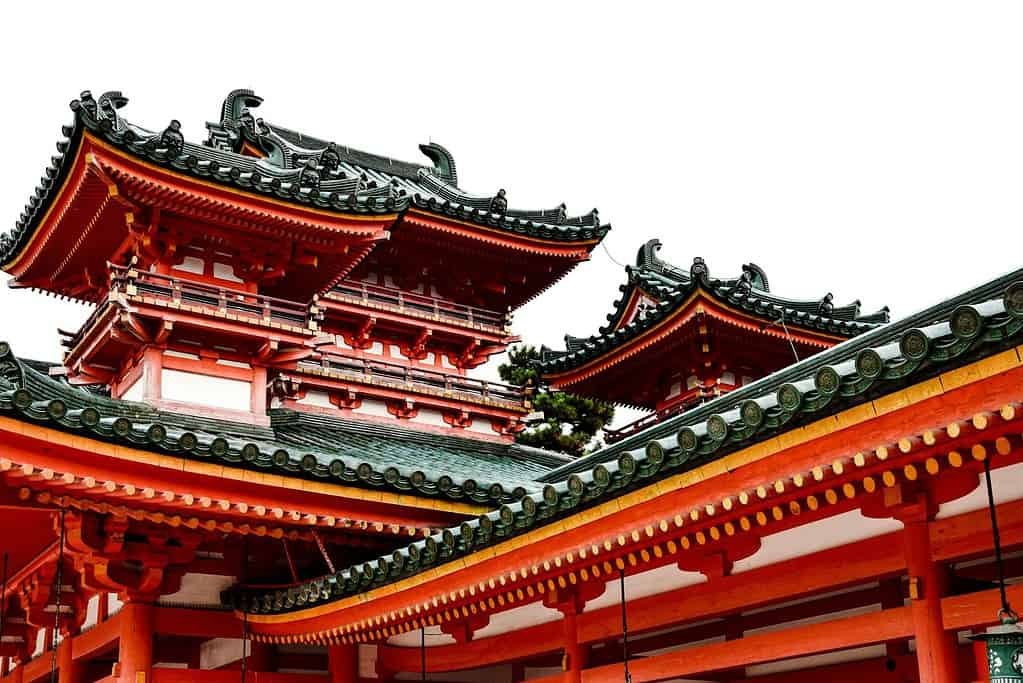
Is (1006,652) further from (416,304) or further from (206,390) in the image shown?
(416,304)

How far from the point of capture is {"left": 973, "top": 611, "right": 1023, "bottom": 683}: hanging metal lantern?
5.68 meters

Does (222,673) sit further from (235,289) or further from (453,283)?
(453,283)

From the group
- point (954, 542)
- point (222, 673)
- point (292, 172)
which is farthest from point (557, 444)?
point (954, 542)

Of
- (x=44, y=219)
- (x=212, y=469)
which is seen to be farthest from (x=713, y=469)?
(x=44, y=219)

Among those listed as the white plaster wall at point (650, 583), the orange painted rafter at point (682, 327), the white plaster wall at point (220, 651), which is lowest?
the white plaster wall at point (220, 651)

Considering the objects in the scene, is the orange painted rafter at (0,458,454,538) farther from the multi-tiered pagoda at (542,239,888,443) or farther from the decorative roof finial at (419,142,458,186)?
the decorative roof finial at (419,142,458,186)

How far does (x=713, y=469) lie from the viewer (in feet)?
22.6

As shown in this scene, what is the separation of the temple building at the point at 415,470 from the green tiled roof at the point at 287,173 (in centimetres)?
6

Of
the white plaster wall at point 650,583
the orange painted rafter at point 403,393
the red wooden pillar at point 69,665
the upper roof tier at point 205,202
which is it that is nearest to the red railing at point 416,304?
the upper roof tier at point 205,202

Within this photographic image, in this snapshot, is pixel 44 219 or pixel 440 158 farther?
pixel 440 158

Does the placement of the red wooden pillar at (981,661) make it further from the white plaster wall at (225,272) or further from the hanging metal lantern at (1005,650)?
the white plaster wall at (225,272)

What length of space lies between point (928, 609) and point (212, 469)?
20.0 feet

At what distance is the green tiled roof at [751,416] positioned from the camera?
214 inches

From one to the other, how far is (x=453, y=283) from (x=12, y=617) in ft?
29.2
